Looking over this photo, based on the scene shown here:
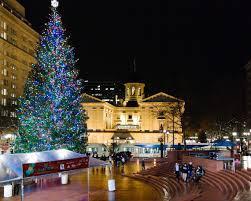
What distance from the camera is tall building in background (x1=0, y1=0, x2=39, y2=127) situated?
102 metres

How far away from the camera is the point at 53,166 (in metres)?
22.6

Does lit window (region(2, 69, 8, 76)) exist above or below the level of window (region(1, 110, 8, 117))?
above

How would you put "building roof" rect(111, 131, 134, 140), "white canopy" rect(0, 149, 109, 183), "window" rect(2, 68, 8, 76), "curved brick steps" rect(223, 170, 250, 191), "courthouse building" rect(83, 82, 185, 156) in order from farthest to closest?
"courthouse building" rect(83, 82, 185, 156)
"building roof" rect(111, 131, 134, 140)
"window" rect(2, 68, 8, 76)
"curved brick steps" rect(223, 170, 250, 191)
"white canopy" rect(0, 149, 109, 183)

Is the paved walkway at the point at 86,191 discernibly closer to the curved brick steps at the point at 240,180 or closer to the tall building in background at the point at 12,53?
the curved brick steps at the point at 240,180

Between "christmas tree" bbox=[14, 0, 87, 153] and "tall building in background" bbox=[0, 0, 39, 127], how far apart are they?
59015 mm

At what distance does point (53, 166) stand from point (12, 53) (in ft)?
298

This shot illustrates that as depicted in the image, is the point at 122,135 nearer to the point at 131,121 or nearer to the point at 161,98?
the point at 131,121

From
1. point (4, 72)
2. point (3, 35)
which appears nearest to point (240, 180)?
point (4, 72)

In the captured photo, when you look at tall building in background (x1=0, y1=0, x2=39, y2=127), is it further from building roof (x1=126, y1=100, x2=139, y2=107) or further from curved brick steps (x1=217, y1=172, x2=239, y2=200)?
curved brick steps (x1=217, y1=172, x2=239, y2=200)

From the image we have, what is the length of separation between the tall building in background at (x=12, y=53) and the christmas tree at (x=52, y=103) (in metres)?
59.0

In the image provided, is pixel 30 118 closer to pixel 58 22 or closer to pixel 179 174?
pixel 58 22

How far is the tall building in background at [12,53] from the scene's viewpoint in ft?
336

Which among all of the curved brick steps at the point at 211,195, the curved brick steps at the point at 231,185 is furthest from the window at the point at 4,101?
the curved brick steps at the point at 211,195

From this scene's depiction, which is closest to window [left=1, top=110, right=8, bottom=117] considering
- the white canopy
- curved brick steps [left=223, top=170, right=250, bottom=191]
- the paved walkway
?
the paved walkway
